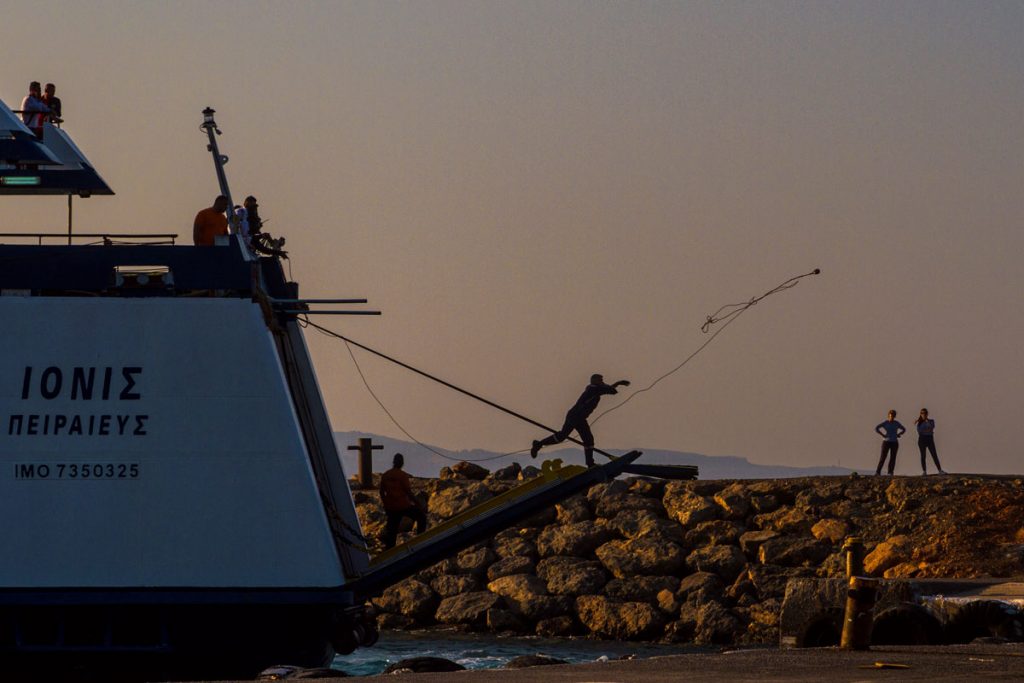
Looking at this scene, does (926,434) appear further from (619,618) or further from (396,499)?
Answer: (396,499)

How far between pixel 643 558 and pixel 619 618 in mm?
1446

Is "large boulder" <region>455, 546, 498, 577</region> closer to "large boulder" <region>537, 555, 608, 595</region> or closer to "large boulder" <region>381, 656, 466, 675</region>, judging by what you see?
"large boulder" <region>537, 555, 608, 595</region>

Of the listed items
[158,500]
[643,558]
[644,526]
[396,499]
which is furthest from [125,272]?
[644,526]

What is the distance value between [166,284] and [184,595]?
312 centimetres

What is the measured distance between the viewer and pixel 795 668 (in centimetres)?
1462

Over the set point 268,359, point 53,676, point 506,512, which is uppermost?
point 268,359

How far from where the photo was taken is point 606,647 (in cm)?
2945

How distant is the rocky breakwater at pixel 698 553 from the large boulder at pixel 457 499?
0.11 m

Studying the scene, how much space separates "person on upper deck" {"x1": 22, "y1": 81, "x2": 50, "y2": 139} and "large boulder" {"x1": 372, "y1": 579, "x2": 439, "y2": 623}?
13435 mm

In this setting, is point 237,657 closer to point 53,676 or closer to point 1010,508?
point 53,676

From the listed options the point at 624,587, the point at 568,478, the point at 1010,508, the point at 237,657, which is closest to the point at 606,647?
the point at 624,587

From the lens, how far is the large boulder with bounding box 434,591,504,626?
31.6 m

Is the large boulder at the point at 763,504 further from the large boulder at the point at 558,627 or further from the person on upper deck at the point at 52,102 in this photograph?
the person on upper deck at the point at 52,102

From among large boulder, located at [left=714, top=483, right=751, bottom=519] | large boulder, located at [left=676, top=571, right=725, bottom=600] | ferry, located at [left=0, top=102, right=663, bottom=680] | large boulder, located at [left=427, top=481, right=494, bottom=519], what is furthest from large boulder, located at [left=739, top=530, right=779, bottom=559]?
Answer: ferry, located at [left=0, top=102, right=663, bottom=680]
